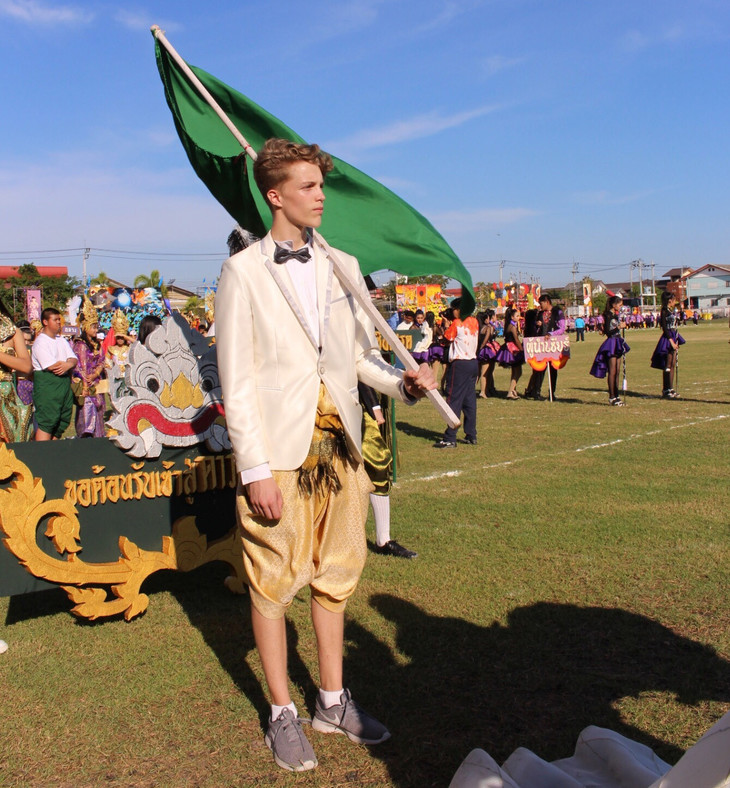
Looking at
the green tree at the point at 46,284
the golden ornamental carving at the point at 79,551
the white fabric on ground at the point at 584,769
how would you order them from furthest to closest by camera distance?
the green tree at the point at 46,284 → the golden ornamental carving at the point at 79,551 → the white fabric on ground at the point at 584,769

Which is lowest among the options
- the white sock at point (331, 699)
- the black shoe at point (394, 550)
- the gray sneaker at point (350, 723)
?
the black shoe at point (394, 550)

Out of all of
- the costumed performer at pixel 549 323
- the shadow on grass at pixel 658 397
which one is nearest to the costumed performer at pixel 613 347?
the shadow on grass at pixel 658 397

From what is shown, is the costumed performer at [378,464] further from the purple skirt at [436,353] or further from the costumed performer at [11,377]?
the purple skirt at [436,353]

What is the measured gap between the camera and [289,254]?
9.62ft

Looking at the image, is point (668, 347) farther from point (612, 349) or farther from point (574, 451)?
point (574, 451)

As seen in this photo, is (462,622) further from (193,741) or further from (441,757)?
(193,741)

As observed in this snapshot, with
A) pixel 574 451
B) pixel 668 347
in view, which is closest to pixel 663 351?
pixel 668 347

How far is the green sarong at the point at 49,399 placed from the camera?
9680 mm

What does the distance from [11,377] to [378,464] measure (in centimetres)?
640

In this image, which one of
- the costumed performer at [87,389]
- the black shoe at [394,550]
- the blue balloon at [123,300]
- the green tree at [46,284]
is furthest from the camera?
the green tree at [46,284]

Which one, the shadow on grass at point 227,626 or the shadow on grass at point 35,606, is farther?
the shadow on grass at point 35,606

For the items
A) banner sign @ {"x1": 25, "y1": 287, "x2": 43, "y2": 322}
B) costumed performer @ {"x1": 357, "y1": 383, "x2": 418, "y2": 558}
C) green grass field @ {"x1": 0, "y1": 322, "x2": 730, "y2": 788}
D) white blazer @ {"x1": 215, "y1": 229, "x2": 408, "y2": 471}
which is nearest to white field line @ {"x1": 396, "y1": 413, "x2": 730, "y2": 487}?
green grass field @ {"x1": 0, "y1": 322, "x2": 730, "y2": 788}

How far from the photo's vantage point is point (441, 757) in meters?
2.96

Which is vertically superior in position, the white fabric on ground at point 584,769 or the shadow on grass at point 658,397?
the white fabric on ground at point 584,769
